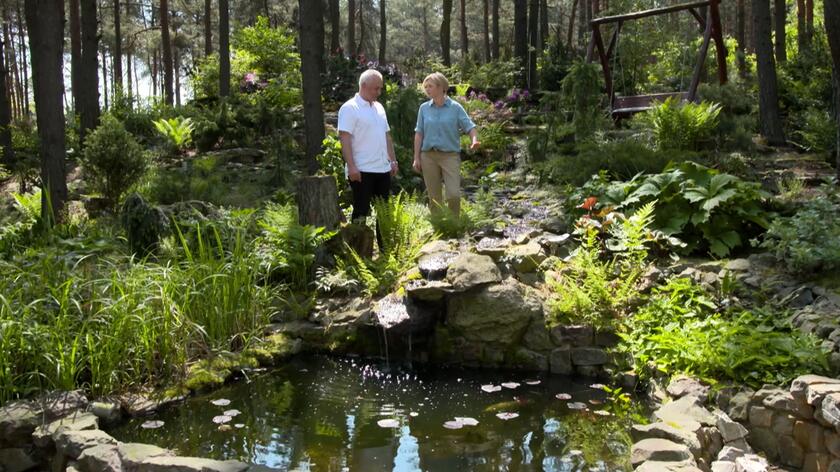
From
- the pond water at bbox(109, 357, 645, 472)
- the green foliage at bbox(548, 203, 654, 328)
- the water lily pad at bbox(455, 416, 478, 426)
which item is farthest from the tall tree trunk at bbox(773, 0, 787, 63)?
the water lily pad at bbox(455, 416, 478, 426)

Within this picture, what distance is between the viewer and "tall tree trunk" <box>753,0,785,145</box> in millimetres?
10891

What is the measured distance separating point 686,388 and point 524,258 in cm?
210

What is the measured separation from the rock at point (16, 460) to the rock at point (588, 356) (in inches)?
147

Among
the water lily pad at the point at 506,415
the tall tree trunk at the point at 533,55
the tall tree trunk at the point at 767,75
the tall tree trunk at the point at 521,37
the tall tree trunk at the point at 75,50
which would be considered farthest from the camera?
the tall tree trunk at the point at 533,55

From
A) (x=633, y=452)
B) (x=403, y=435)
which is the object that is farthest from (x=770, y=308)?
(x=403, y=435)

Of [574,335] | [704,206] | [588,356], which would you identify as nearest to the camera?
[588,356]

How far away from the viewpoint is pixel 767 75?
10945 mm

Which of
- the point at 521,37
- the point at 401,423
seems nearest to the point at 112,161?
the point at 401,423

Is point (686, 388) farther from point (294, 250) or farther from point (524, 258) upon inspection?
point (294, 250)

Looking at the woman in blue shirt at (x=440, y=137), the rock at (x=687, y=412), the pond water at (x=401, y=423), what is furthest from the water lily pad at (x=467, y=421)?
the woman in blue shirt at (x=440, y=137)

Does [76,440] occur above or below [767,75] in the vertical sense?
below

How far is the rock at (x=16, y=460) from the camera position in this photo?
368cm

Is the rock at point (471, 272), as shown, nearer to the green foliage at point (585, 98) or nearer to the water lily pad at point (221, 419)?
the water lily pad at point (221, 419)

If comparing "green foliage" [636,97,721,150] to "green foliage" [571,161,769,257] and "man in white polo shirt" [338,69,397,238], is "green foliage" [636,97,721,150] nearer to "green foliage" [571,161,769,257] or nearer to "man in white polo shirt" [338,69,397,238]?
"green foliage" [571,161,769,257]
